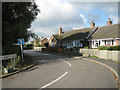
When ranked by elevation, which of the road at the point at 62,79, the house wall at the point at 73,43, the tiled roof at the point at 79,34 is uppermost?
the tiled roof at the point at 79,34

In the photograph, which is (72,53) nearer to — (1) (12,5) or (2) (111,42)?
(2) (111,42)

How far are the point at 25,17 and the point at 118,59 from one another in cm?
1421

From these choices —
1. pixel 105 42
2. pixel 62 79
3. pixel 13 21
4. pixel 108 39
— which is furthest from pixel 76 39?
pixel 62 79

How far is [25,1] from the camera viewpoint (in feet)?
49.5

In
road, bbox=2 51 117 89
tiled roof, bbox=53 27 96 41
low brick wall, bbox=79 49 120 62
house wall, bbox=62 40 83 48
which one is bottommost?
road, bbox=2 51 117 89

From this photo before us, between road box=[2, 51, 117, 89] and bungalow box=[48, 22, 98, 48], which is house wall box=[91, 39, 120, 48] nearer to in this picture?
bungalow box=[48, 22, 98, 48]

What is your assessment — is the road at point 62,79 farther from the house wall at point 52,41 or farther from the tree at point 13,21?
the house wall at point 52,41

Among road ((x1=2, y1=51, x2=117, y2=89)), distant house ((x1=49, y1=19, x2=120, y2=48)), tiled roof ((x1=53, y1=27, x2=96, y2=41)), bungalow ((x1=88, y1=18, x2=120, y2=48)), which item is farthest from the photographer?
tiled roof ((x1=53, y1=27, x2=96, y2=41))

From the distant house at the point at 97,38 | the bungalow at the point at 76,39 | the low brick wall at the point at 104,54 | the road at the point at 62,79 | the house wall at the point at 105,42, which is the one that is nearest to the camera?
the road at the point at 62,79

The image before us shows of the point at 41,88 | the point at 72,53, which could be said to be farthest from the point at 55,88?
the point at 72,53

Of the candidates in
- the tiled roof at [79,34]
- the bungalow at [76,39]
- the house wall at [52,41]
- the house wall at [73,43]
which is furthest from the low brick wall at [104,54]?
the house wall at [52,41]

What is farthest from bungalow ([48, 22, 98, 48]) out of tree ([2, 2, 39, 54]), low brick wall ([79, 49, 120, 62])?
tree ([2, 2, 39, 54])

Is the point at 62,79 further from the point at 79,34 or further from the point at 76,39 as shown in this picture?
the point at 79,34

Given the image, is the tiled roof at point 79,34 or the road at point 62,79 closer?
the road at point 62,79
